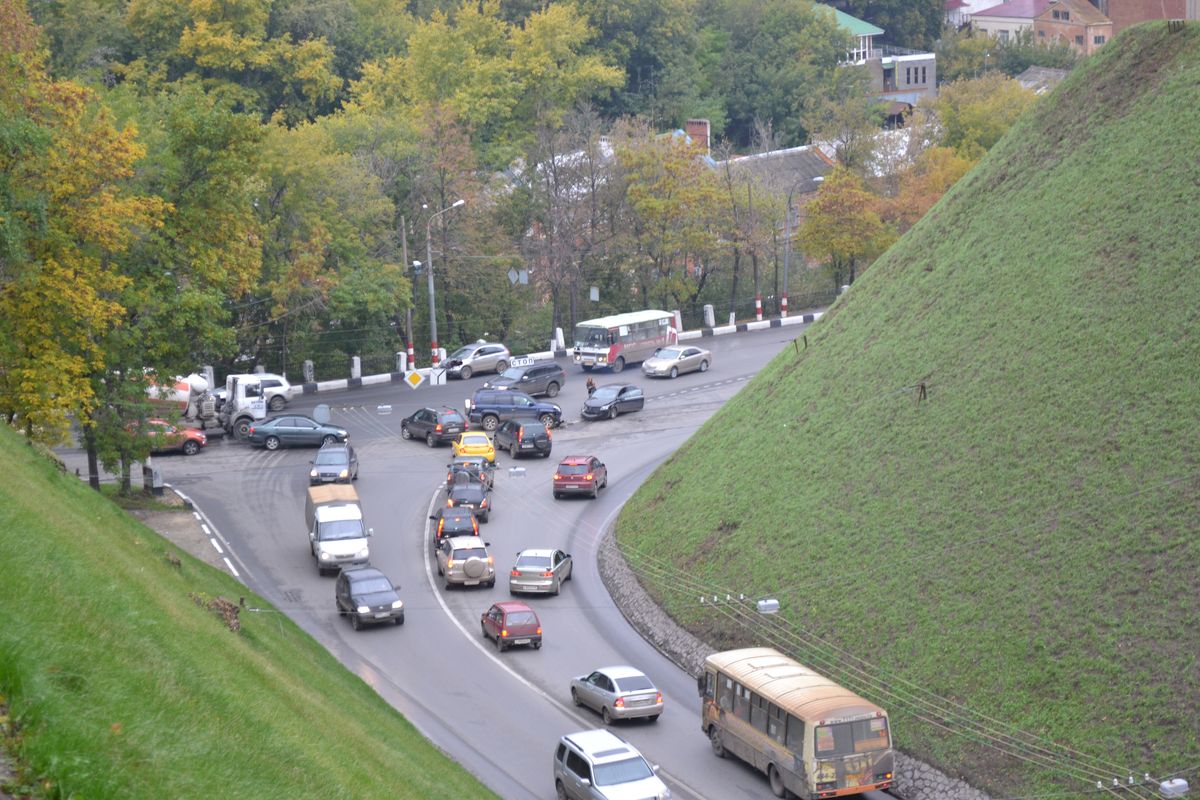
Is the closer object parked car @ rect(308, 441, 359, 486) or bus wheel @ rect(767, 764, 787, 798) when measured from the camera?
bus wheel @ rect(767, 764, 787, 798)

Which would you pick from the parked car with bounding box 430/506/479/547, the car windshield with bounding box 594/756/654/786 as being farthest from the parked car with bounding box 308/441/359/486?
the car windshield with bounding box 594/756/654/786

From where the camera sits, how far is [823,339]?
4162cm

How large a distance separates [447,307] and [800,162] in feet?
127

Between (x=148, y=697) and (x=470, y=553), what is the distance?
23.3 metres

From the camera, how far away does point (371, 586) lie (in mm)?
33344

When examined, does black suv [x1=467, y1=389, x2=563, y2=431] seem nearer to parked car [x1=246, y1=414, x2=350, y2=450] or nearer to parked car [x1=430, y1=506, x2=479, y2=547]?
parked car [x1=246, y1=414, x2=350, y2=450]

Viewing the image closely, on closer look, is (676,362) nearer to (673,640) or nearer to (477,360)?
(477,360)

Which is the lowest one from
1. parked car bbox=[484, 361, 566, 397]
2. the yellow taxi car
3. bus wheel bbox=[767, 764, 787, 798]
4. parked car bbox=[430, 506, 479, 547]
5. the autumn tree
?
bus wheel bbox=[767, 764, 787, 798]

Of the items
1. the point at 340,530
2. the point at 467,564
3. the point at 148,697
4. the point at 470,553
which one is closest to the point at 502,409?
the point at 340,530

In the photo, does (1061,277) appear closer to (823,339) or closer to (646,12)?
(823,339)

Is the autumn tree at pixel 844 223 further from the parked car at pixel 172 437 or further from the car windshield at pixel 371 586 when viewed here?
the car windshield at pixel 371 586

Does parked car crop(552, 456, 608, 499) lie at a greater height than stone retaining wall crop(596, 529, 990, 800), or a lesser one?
greater

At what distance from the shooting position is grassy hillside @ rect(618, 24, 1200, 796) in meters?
24.2

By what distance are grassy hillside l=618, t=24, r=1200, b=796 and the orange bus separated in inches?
81.9
